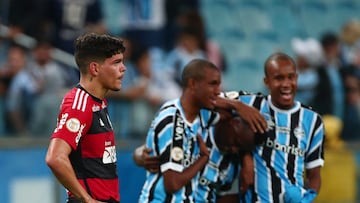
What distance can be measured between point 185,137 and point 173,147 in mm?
128

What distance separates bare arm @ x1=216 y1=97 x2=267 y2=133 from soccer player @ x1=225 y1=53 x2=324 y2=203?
0.45 feet

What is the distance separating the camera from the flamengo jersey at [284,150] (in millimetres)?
7301

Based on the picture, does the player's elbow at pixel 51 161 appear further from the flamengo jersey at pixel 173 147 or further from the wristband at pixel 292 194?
the wristband at pixel 292 194

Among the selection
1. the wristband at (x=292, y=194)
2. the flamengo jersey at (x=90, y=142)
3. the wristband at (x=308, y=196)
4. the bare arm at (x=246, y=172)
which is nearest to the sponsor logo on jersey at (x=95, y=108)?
the flamengo jersey at (x=90, y=142)

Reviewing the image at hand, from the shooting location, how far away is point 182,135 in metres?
7.14

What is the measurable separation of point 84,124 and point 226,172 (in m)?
1.94

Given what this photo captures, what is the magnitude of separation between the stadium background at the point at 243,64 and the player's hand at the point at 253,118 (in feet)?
12.0

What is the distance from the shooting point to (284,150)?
7320 mm

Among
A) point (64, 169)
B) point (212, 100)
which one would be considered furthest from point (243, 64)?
point (64, 169)

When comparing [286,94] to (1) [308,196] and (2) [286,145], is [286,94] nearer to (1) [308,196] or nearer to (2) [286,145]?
(2) [286,145]

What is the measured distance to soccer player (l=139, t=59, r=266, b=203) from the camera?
710 centimetres

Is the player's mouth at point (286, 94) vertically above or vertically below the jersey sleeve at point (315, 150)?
above

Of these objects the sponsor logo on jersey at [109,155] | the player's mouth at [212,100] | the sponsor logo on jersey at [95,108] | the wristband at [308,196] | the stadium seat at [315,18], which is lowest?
the wristband at [308,196]

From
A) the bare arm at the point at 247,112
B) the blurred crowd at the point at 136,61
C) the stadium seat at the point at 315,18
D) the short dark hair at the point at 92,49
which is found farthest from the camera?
the stadium seat at the point at 315,18
